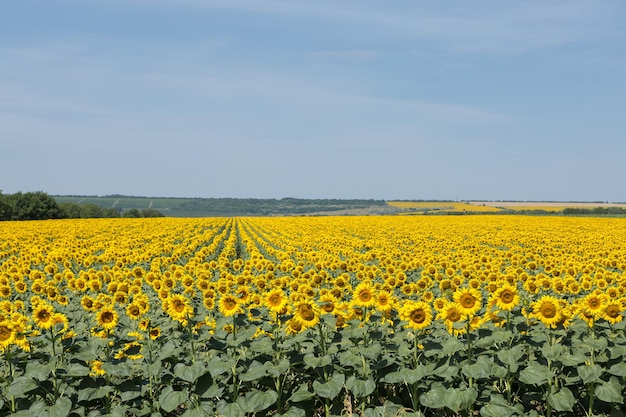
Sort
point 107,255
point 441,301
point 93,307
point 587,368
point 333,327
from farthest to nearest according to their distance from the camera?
point 107,255
point 93,307
point 441,301
point 333,327
point 587,368

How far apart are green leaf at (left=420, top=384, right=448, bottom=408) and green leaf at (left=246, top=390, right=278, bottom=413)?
1590 mm

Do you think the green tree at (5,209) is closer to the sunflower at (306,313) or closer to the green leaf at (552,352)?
the sunflower at (306,313)

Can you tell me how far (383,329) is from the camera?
6559 mm

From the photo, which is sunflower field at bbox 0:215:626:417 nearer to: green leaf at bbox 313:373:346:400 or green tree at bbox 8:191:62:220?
green leaf at bbox 313:373:346:400

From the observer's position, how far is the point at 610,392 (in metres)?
5.39

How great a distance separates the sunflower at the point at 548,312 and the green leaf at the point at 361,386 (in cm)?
224

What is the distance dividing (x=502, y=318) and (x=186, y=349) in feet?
13.4

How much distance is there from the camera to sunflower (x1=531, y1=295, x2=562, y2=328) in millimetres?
6070

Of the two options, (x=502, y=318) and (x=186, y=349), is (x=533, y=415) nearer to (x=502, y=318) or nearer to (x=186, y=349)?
(x=502, y=318)

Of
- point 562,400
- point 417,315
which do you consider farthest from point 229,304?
point 562,400

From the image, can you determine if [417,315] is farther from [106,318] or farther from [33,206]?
[33,206]

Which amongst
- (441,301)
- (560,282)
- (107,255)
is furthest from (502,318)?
(107,255)

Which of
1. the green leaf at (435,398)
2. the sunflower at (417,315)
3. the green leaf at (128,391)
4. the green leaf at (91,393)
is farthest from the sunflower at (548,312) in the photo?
the green leaf at (91,393)

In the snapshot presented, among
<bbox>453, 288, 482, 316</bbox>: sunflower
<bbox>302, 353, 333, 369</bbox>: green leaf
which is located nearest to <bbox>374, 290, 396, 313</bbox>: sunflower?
<bbox>453, 288, 482, 316</bbox>: sunflower
